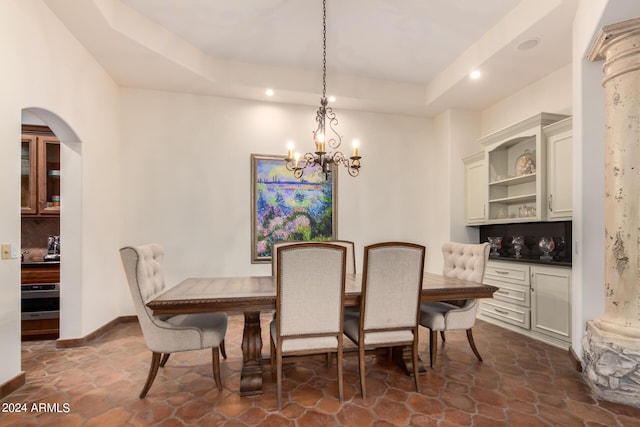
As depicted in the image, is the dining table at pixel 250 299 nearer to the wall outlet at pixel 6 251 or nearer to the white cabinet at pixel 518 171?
the wall outlet at pixel 6 251

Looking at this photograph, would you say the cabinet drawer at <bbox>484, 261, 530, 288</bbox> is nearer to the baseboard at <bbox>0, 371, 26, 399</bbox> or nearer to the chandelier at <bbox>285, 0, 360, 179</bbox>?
the chandelier at <bbox>285, 0, 360, 179</bbox>

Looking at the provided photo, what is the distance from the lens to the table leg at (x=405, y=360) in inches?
102

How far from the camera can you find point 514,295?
3758mm

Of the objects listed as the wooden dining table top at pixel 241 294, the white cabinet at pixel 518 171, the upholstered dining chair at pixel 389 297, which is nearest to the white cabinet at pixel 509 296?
the white cabinet at pixel 518 171

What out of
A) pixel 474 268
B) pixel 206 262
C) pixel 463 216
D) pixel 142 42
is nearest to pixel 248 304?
pixel 474 268

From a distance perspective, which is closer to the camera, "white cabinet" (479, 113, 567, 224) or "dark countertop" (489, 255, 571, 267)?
"dark countertop" (489, 255, 571, 267)

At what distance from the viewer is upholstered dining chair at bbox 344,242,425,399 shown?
219 centimetres

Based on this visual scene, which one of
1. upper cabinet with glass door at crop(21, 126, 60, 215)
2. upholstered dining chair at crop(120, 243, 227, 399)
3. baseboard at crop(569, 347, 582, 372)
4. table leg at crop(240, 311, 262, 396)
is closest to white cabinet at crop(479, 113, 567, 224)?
baseboard at crop(569, 347, 582, 372)

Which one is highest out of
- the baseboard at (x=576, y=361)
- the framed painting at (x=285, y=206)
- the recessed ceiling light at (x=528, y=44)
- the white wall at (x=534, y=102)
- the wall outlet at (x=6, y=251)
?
the recessed ceiling light at (x=528, y=44)

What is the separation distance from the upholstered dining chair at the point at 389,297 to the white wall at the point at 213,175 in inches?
97.9

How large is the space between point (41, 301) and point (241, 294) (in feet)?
8.94

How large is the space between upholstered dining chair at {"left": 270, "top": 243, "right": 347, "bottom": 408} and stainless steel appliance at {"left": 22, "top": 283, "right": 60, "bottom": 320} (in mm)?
2856

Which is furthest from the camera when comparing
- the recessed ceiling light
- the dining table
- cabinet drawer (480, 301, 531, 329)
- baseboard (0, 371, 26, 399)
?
cabinet drawer (480, 301, 531, 329)

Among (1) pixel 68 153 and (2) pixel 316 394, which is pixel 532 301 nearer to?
(2) pixel 316 394
